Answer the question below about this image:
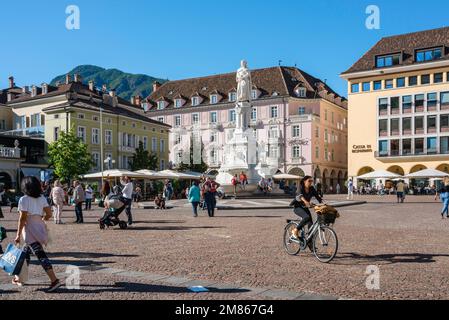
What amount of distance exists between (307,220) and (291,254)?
2.89ft

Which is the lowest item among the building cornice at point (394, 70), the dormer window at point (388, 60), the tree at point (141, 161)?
the tree at point (141, 161)

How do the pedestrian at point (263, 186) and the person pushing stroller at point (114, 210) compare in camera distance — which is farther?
the pedestrian at point (263, 186)

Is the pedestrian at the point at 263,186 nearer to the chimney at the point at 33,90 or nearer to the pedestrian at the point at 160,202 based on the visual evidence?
the pedestrian at the point at 160,202

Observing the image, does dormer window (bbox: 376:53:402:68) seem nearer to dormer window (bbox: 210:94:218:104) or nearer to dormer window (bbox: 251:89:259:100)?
dormer window (bbox: 251:89:259:100)

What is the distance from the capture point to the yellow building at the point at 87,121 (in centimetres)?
5938

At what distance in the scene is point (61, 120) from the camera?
193ft

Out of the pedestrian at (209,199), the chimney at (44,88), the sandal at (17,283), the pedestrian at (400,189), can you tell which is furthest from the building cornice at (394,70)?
the sandal at (17,283)

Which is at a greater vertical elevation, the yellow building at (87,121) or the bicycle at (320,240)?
the yellow building at (87,121)

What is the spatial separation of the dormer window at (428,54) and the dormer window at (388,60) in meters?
2.21

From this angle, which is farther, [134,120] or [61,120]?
[134,120]

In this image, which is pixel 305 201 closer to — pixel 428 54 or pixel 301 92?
pixel 428 54

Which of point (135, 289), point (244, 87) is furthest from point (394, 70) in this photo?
point (135, 289)
